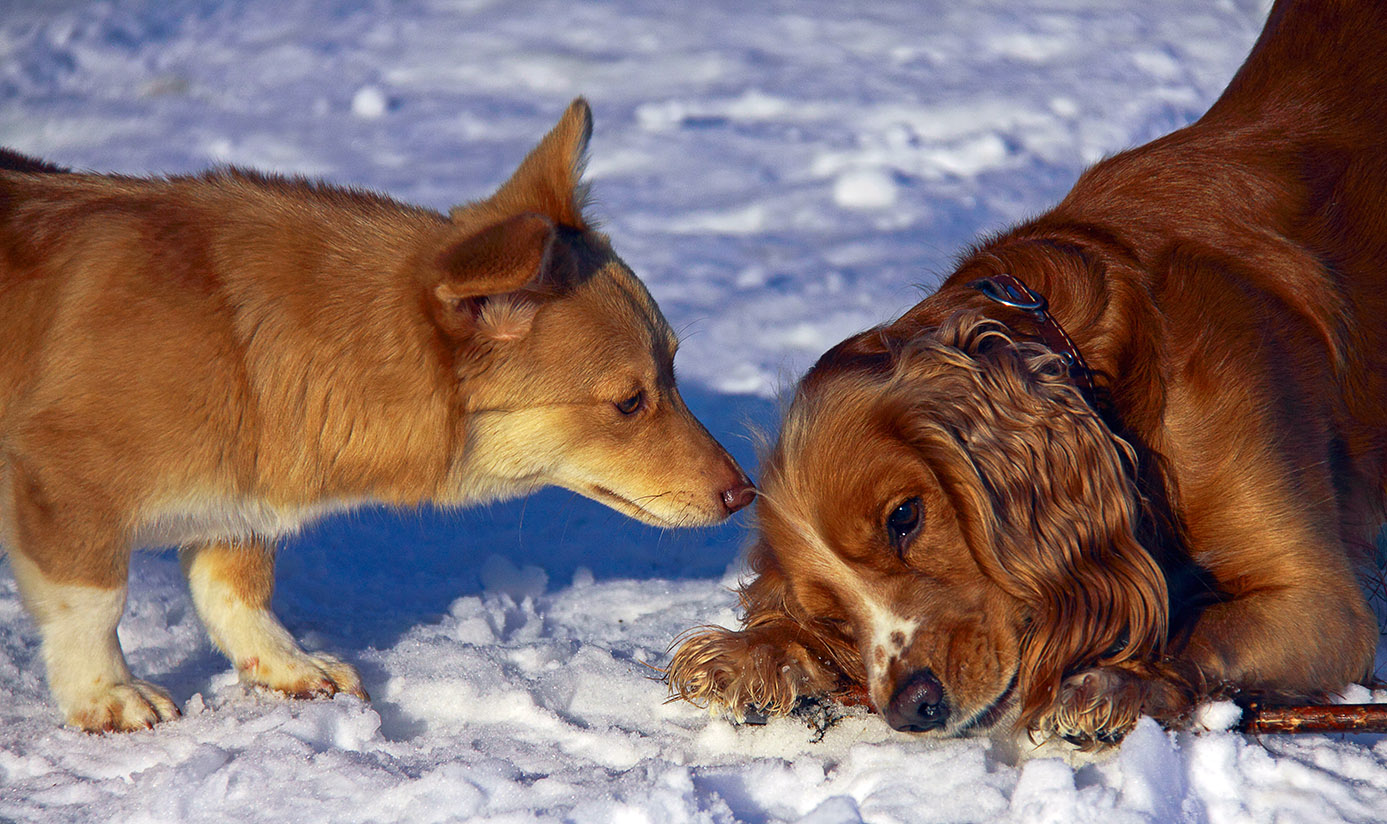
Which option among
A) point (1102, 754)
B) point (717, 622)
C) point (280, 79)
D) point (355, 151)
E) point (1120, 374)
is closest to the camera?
point (1102, 754)

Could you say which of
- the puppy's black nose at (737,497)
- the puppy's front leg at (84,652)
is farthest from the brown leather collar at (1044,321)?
the puppy's front leg at (84,652)

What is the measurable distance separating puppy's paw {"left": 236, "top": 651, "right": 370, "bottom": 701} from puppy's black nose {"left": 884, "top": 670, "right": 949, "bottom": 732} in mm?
1337

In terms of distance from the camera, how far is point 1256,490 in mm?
2654

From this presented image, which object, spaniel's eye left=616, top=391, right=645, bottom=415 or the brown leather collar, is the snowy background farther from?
the brown leather collar

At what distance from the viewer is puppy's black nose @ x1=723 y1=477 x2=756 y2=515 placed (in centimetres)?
324

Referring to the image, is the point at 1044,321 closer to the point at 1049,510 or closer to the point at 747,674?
the point at 1049,510

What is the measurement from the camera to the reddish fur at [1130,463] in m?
2.62

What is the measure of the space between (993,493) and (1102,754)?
58 centimetres

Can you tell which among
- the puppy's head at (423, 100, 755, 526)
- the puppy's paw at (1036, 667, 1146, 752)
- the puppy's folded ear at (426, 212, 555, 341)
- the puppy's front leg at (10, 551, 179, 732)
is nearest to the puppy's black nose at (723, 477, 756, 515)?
the puppy's head at (423, 100, 755, 526)

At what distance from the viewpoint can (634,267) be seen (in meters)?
5.96

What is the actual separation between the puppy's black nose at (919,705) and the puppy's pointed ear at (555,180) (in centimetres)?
150

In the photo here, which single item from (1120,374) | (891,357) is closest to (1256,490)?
(1120,374)

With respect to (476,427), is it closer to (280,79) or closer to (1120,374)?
(1120,374)

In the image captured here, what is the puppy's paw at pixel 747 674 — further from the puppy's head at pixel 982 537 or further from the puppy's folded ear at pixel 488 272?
the puppy's folded ear at pixel 488 272
